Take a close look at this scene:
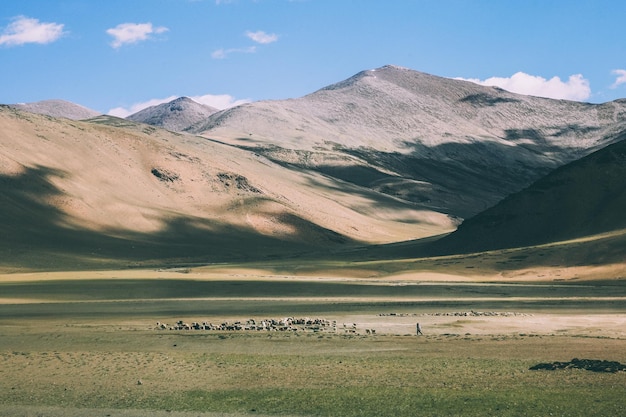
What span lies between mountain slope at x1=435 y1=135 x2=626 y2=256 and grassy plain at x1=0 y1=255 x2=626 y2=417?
59381 mm

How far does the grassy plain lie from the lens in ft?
87.7

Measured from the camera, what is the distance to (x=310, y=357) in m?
35.8

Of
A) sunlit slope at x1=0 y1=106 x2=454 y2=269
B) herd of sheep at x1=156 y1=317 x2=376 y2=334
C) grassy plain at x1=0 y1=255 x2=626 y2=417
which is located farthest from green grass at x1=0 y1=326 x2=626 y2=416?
sunlit slope at x1=0 y1=106 x2=454 y2=269

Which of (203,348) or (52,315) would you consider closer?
(203,348)

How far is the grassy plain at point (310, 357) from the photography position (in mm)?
26719

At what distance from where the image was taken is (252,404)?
88.6ft

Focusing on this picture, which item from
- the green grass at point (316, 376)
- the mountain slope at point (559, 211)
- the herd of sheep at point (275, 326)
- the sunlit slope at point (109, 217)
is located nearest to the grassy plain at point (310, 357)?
the green grass at point (316, 376)

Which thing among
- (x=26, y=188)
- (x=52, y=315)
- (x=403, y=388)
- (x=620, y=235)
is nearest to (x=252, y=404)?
(x=403, y=388)

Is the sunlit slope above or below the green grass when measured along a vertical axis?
above

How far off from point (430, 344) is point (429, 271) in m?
73.0

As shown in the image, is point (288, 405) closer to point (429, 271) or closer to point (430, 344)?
point (430, 344)

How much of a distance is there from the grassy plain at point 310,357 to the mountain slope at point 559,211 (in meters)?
59.4

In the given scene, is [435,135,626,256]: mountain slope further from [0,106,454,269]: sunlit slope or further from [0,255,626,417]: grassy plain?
[0,255,626,417]: grassy plain

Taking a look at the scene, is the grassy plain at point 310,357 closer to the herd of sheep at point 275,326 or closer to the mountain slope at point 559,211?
the herd of sheep at point 275,326
